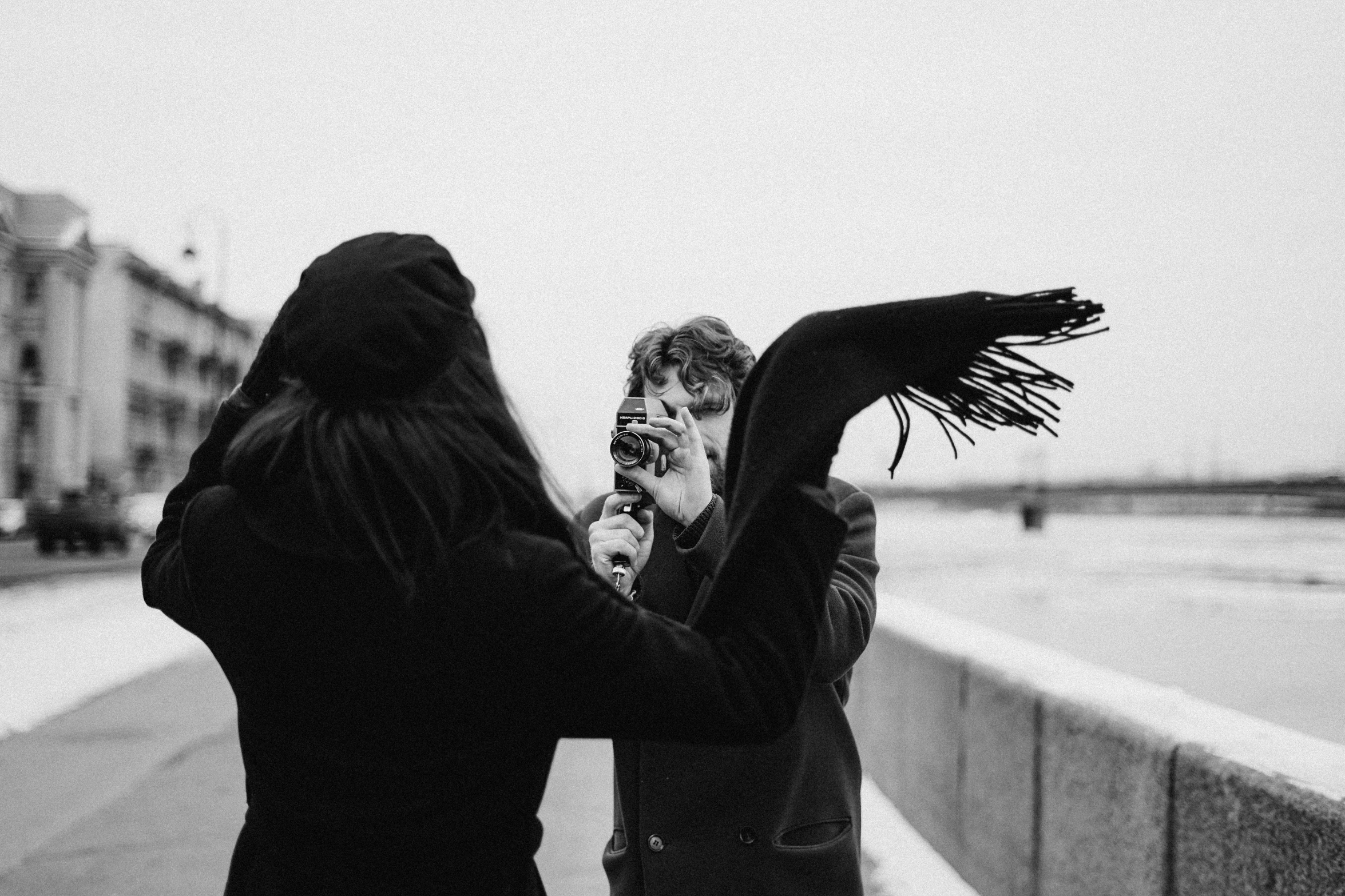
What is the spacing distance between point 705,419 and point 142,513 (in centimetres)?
3942

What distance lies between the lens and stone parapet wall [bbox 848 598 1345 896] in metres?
2.35

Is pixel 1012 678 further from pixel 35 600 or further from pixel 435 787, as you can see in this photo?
pixel 35 600

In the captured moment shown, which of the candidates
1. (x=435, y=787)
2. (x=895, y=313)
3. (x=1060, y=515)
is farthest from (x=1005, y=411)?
(x=1060, y=515)

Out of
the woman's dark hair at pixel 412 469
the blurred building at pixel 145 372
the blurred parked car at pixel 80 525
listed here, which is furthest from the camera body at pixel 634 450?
the blurred building at pixel 145 372

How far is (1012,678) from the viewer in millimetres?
3869

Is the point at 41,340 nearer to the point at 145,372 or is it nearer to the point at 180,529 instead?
the point at 145,372

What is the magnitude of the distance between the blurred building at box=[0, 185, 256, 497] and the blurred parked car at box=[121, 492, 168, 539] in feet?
26.8

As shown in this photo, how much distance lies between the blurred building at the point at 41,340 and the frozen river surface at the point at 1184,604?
45.6 meters

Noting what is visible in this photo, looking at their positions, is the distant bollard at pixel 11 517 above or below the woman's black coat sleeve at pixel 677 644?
below

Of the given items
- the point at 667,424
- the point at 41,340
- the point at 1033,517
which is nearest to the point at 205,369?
the point at 41,340

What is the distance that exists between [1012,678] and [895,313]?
2.73 meters

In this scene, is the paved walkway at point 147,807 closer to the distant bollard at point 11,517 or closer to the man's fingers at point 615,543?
the man's fingers at point 615,543

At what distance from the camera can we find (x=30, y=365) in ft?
193

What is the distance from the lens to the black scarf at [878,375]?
1.35m
